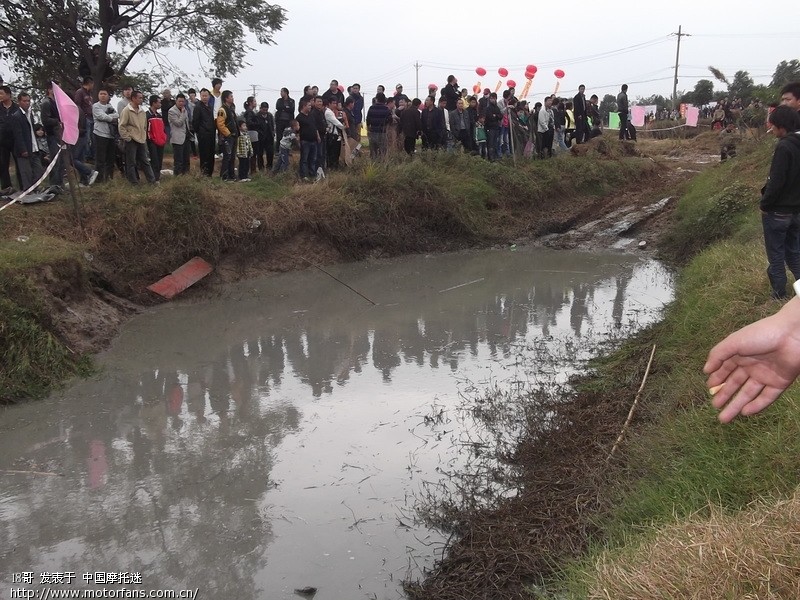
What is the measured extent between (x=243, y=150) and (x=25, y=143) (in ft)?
12.3

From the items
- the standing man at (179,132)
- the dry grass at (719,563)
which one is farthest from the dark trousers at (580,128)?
the dry grass at (719,563)

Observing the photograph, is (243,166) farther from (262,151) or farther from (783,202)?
(783,202)

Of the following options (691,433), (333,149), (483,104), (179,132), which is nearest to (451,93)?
(483,104)

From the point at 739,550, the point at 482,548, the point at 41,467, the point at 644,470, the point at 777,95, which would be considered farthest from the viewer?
the point at 777,95

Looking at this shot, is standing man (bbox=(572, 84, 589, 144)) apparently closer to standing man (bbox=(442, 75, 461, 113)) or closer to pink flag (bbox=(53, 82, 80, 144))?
standing man (bbox=(442, 75, 461, 113))

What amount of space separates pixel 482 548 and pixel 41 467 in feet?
11.8

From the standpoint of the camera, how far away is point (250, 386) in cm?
752

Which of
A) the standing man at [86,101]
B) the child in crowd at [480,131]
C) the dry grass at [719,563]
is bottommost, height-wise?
the dry grass at [719,563]

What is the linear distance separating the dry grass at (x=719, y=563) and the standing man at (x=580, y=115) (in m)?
18.8

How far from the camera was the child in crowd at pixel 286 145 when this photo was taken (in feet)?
45.8

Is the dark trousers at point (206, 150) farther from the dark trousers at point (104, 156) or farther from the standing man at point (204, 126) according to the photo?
the dark trousers at point (104, 156)

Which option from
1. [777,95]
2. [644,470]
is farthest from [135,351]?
[777,95]

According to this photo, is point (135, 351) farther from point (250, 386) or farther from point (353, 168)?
point (353, 168)

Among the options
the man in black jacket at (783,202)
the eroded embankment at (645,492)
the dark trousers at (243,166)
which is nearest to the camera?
the eroded embankment at (645,492)
